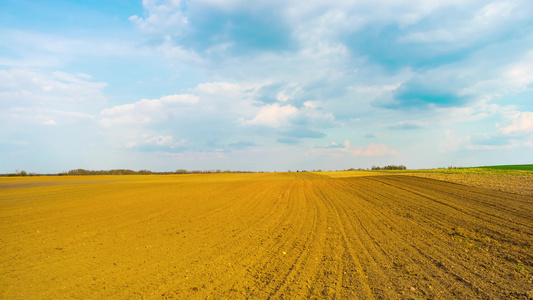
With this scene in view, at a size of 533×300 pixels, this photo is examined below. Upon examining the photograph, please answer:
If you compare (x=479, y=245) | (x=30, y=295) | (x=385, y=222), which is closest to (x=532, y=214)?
(x=479, y=245)

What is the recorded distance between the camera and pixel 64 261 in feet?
24.3

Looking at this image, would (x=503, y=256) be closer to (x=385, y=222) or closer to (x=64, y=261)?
(x=385, y=222)

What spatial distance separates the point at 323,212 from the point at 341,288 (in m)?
8.10

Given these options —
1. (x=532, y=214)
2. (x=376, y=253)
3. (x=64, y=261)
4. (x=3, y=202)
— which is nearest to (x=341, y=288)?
(x=376, y=253)

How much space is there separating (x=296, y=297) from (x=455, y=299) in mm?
2960

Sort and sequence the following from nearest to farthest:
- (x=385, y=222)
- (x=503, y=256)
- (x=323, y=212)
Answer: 1. (x=503, y=256)
2. (x=385, y=222)
3. (x=323, y=212)

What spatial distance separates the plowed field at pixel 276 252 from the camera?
18.7 ft

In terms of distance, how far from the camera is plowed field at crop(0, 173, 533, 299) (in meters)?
5.70

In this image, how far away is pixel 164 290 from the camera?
5660 mm

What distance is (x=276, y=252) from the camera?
789cm

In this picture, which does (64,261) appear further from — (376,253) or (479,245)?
(479,245)

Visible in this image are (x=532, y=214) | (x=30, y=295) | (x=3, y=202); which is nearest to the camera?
(x=30, y=295)

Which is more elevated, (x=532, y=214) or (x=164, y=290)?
(x=532, y=214)

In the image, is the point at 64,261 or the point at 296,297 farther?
the point at 64,261
